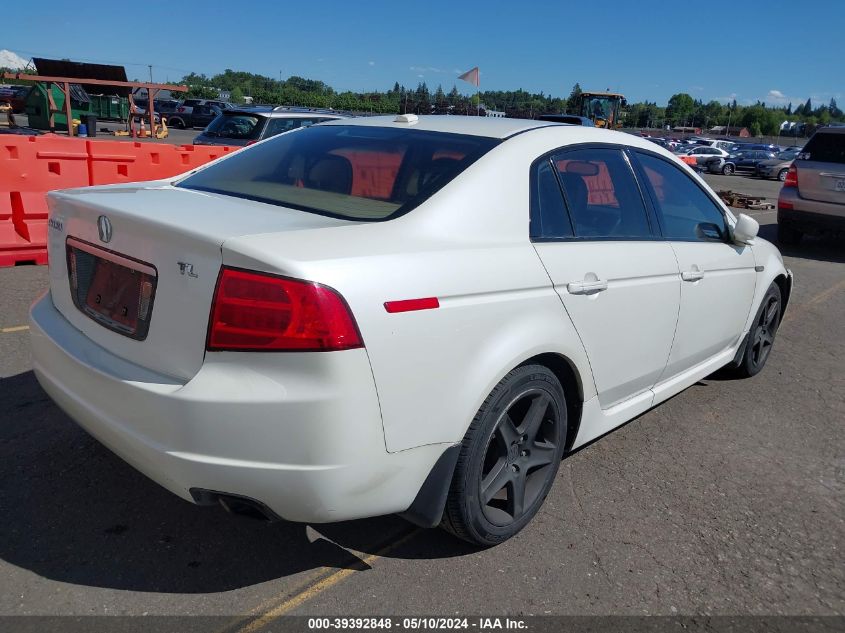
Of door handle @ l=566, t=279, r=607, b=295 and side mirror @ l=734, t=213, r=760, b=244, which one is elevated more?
side mirror @ l=734, t=213, r=760, b=244

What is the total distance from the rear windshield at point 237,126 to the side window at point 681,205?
29.3ft

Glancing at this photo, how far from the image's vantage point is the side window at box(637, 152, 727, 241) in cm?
379

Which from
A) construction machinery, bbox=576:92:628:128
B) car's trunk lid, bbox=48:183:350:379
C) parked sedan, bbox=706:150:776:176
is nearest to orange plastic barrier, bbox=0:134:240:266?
car's trunk lid, bbox=48:183:350:379

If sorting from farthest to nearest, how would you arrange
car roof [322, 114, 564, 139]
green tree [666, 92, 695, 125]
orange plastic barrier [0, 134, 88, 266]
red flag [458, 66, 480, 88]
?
green tree [666, 92, 695, 125], red flag [458, 66, 480, 88], orange plastic barrier [0, 134, 88, 266], car roof [322, 114, 564, 139]

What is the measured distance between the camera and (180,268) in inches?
91.3

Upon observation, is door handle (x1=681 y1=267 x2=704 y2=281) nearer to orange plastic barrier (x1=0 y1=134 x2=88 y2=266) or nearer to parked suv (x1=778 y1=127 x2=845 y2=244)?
orange plastic barrier (x1=0 y1=134 x2=88 y2=266)

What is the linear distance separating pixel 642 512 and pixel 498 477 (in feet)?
2.82

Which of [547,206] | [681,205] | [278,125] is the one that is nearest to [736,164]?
[278,125]

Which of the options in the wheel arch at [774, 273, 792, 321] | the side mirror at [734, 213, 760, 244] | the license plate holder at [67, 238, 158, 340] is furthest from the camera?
the wheel arch at [774, 273, 792, 321]

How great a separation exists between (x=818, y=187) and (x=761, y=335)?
697 centimetres

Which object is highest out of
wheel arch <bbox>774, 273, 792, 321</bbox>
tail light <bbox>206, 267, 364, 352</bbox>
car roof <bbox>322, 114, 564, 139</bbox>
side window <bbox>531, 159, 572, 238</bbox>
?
car roof <bbox>322, 114, 564, 139</bbox>

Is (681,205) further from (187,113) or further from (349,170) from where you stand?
(187,113)

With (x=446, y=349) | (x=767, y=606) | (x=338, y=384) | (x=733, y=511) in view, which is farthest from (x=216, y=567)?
(x=733, y=511)

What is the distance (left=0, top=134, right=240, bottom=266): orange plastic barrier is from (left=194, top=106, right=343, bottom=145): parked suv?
371 cm
